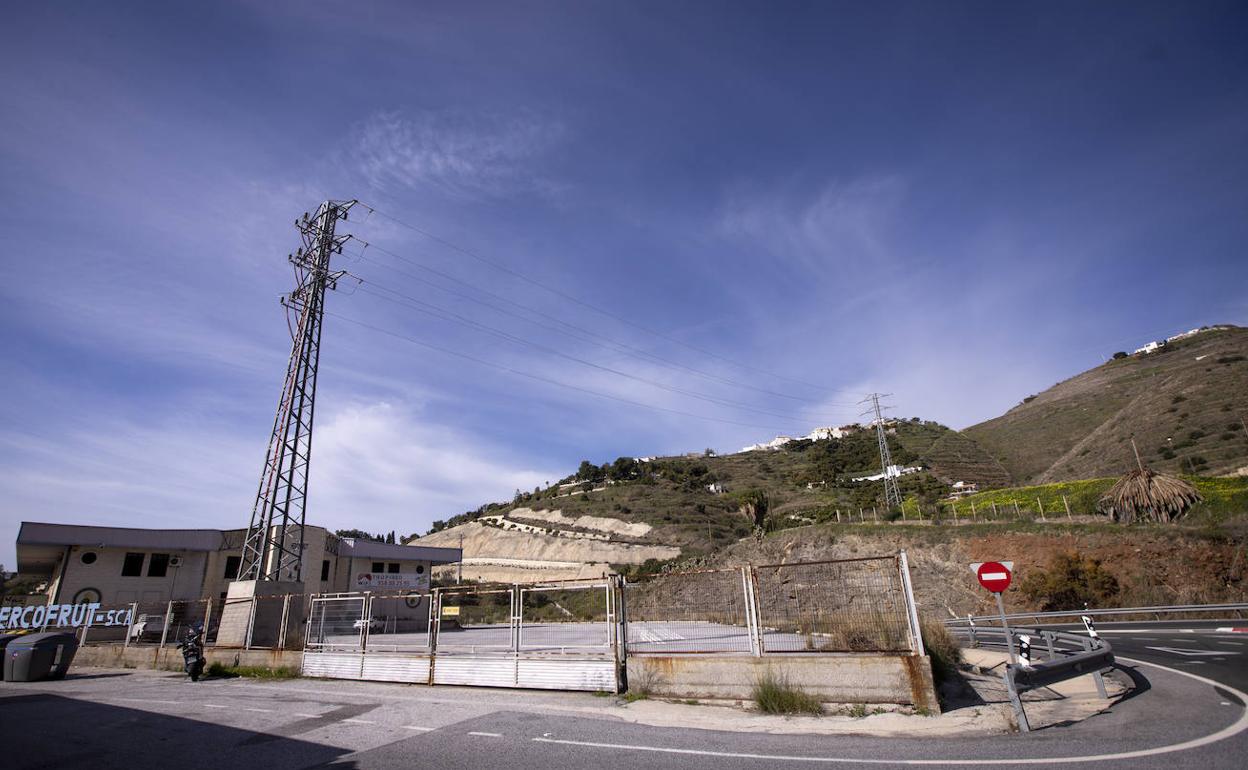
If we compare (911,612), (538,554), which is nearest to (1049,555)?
(911,612)

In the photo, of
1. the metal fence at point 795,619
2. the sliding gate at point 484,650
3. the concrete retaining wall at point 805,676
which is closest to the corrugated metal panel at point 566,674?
the sliding gate at point 484,650

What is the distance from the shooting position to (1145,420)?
64812 millimetres

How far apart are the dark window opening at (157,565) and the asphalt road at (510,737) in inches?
956

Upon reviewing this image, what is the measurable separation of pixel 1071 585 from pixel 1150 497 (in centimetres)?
844

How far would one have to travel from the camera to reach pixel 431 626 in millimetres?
14297

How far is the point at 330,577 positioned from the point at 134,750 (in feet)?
105

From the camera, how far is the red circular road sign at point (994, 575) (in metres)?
8.68

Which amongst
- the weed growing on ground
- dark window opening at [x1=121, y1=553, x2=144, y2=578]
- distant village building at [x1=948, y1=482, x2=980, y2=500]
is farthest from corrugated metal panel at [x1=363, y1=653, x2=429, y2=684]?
distant village building at [x1=948, y1=482, x2=980, y2=500]

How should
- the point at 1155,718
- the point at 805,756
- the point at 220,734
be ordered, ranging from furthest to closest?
1. the point at 220,734
2. the point at 1155,718
3. the point at 805,756

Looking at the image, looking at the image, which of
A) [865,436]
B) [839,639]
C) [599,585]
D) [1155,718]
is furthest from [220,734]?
[865,436]

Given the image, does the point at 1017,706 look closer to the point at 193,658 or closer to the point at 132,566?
the point at 193,658

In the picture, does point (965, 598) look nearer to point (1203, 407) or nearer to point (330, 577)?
point (330, 577)

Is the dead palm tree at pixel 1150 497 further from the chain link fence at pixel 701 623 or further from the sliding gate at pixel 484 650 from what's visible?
the sliding gate at pixel 484 650

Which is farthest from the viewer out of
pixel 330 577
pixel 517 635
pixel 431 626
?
pixel 330 577
